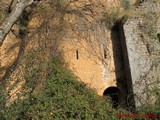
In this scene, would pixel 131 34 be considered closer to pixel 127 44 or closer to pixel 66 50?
pixel 127 44

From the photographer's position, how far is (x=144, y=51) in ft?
28.5

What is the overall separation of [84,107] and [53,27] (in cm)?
410

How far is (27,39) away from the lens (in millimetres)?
9586

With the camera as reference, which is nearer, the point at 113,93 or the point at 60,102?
the point at 60,102

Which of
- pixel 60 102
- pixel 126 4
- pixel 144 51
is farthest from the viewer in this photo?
pixel 126 4

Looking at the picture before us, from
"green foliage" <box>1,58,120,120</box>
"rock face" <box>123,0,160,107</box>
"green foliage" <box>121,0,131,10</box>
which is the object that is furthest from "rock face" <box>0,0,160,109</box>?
"green foliage" <box>1,58,120,120</box>

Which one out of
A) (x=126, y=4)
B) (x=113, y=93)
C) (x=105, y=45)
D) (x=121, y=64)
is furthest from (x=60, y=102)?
(x=126, y=4)

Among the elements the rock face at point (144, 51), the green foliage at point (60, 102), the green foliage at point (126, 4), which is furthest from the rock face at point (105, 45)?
the green foliage at point (60, 102)

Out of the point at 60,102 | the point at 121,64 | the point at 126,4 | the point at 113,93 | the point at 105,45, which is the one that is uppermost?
the point at 126,4

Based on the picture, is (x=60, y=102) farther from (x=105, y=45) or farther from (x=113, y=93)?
(x=105, y=45)

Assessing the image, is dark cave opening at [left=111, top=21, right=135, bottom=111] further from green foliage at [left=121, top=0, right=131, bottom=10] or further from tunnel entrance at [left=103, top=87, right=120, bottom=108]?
green foliage at [left=121, top=0, right=131, bottom=10]

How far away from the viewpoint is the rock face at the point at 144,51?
778 cm

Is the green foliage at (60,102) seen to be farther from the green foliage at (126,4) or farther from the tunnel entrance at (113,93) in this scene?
the green foliage at (126,4)

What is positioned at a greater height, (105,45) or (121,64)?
(105,45)
